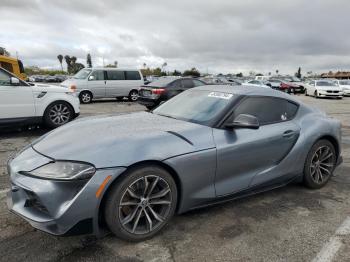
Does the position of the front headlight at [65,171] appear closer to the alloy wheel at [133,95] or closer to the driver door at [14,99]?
the driver door at [14,99]

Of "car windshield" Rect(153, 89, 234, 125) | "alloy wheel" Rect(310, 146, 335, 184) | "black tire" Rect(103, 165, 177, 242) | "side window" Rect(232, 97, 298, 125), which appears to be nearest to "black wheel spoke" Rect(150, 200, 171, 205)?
"black tire" Rect(103, 165, 177, 242)

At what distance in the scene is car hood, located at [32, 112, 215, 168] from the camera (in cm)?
277

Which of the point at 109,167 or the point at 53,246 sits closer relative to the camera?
the point at 109,167

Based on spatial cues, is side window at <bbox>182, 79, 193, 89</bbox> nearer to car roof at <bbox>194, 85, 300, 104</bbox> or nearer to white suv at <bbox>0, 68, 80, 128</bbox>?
white suv at <bbox>0, 68, 80, 128</bbox>

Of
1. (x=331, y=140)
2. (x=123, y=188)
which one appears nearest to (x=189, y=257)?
(x=123, y=188)

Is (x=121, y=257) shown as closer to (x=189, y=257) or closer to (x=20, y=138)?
(x=189, y=257)

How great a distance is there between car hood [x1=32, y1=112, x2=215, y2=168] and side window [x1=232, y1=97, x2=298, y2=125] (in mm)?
689

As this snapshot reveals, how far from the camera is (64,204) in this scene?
2570 mm

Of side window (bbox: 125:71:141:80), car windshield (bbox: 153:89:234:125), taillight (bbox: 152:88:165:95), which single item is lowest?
taillight (bbox: 152:88:165:95)

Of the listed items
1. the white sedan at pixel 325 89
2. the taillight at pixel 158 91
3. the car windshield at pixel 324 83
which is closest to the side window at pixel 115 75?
the taillight at pixel 158 91

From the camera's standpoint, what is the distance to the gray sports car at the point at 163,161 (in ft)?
8.63

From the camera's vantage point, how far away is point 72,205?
2.56 m

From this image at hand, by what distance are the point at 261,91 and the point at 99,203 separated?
251cm

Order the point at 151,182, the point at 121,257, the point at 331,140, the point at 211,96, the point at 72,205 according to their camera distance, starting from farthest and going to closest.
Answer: the point at 331,140 < the point at 211,96 < the point at 151,182 < the point at 121,257 < the point at 72,205
